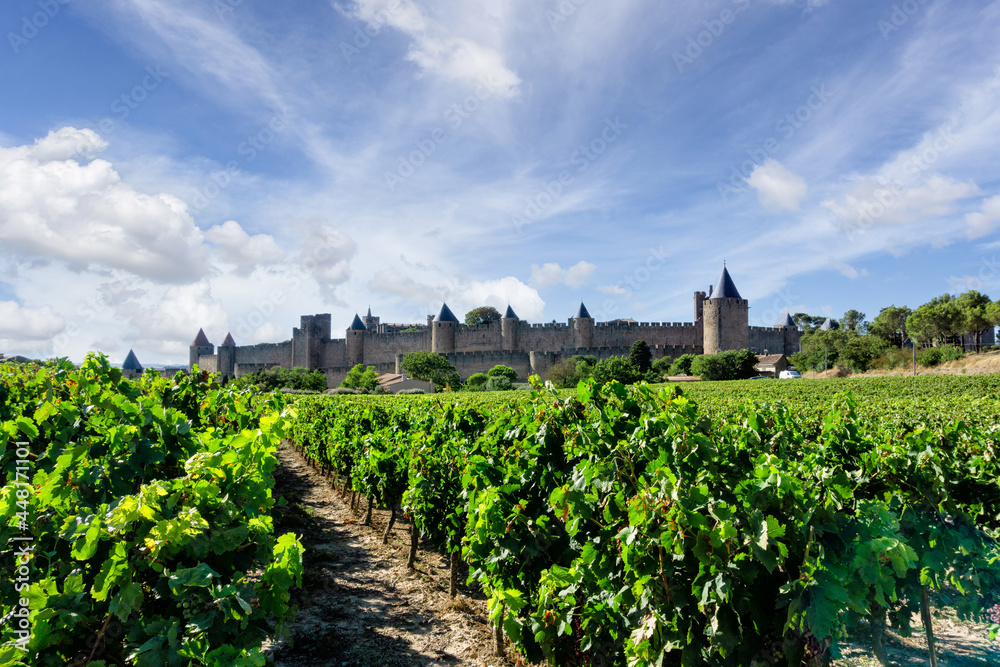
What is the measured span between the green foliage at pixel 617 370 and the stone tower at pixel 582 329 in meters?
10.7

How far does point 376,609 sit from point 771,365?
142ft

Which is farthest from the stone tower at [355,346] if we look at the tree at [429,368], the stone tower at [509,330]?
the stone tower at [509,330]

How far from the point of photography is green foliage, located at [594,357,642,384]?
33750 millimetres

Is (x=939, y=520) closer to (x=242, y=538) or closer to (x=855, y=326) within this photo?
(x=242, y=538)

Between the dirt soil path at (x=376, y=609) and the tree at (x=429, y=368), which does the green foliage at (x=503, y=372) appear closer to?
the tree at (x=429, y=368)

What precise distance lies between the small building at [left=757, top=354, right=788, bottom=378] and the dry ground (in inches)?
1514

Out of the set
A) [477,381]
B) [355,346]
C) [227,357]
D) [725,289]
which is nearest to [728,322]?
[725,289]

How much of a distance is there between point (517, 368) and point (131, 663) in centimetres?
4345

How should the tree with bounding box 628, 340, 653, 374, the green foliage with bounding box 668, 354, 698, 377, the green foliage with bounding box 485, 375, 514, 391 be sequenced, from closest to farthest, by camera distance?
1. the green foliage with bounding box 485, 375, 514, 391
2. the tree with bounding box 628, 340, 653, 374
3. the green foliage with bounding box 668, 354, 698, 377

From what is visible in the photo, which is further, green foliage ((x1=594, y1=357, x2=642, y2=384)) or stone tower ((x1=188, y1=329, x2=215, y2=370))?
stone tower ((x1=188, y1=329, x2=215, y2=370))

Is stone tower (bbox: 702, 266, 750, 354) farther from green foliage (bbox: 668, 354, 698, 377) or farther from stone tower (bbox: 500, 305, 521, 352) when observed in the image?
stone tower (bbox: 500, 305, 521, 352)

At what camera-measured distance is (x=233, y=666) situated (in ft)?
4.71

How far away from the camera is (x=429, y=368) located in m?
41.5

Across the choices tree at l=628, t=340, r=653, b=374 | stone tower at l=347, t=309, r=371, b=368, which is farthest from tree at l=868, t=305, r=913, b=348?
stone tower at l=347, t=309, r=371, b=368
